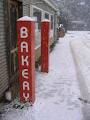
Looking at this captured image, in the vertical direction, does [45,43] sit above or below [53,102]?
above

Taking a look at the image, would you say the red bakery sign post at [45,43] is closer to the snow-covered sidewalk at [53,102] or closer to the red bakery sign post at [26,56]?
the snow-covered sidewalk at [53,102]

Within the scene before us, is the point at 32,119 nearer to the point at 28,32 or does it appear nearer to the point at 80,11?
the point at 28,32

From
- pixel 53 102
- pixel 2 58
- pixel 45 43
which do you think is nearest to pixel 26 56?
pixel 2 58

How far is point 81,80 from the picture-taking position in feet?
33.6

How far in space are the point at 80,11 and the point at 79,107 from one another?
82.5 m

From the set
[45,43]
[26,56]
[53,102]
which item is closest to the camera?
[26,56]

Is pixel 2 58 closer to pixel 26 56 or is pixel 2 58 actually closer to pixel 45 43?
pixel 26 56

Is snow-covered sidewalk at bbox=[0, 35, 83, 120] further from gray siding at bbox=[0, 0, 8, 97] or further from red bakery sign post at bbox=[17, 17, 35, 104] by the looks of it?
gray siding at bbox=[0, 0, 8, 97]

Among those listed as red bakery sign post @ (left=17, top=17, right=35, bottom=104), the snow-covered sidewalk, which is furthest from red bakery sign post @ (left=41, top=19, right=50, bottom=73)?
red bakery sign post @ (left=17, top=17, right=35, bottom=104)

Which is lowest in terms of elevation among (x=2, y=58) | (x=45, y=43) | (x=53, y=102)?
(x=53, y=102)

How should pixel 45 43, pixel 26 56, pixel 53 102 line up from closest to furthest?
1. pixel 26 56
2. pixel 53 102
3. pixel 45 43

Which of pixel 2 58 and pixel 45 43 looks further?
pixel 45 43

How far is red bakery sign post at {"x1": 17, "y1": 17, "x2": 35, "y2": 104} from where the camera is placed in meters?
6.90

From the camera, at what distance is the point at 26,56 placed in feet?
23.0
